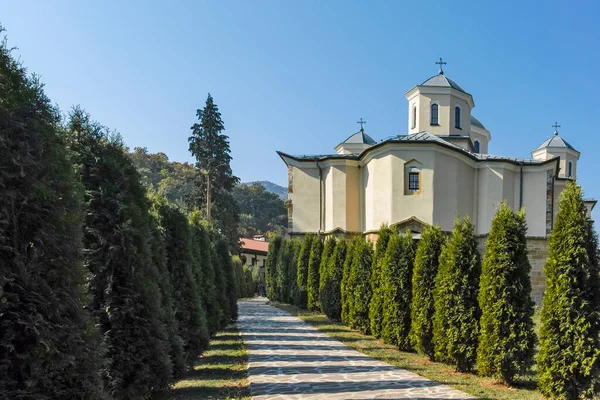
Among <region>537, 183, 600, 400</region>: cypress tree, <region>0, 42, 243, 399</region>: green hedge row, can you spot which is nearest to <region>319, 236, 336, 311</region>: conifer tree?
<region>537, 183, 600, 400</region>: cypress tree

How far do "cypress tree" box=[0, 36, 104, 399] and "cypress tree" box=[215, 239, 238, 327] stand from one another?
397 inches

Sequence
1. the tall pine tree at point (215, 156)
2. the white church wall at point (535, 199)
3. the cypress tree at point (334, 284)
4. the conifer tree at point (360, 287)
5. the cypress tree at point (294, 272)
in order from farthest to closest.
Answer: the tall pine tree at point (215, 156), the white church wall at point (535, 199), the cypress tree at point (294, 272), the cypress tree at point (334, 284), the conifer tree at point (360, 287)

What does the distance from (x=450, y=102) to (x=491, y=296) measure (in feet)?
76.2

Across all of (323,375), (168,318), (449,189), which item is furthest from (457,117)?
(168,318)

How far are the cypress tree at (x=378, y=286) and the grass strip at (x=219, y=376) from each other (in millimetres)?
3482

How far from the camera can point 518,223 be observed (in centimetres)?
720

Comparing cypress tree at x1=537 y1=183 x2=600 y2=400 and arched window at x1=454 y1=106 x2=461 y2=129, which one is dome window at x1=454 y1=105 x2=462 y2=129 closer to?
arched window at x1=454 y1=106 x2=461 y2=129

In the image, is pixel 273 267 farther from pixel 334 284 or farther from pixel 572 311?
pixel 572 311

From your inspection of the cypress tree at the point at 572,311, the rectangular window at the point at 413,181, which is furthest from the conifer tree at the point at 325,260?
the cypress tree at the point at 572,311

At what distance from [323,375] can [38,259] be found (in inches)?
210

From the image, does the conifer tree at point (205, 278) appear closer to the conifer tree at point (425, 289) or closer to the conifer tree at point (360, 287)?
the conifer tree at point (360, 287)

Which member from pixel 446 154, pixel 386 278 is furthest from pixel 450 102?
pixel 386 278

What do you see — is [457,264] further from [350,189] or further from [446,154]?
[350,189]

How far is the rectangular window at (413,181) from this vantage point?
22.2 meters
